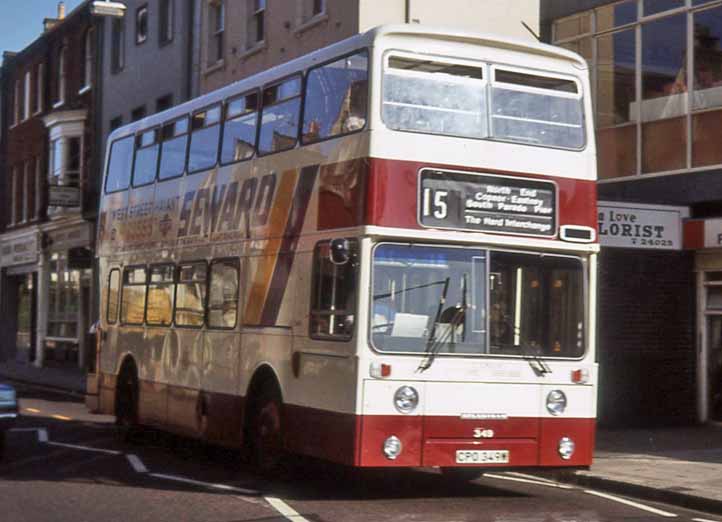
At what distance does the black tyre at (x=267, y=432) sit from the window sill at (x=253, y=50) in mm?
17229

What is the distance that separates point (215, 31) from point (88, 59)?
10.7m

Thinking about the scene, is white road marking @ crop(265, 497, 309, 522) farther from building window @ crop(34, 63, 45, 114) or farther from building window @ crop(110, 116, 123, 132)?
building window @ crop(34, 63, 45, 114)

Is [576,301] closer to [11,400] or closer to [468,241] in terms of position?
[468,241]

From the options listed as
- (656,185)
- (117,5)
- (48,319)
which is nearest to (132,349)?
(656,185)

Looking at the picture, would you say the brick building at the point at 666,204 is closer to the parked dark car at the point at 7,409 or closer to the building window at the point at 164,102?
the parked dark car at the point at 7,409

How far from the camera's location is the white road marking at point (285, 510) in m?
11.4

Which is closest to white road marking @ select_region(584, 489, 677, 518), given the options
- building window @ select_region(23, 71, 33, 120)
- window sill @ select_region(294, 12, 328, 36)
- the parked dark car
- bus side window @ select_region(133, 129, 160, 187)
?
the parked dark car

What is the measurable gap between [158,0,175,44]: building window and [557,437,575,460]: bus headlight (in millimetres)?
26753

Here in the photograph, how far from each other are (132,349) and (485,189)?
7.28 meters

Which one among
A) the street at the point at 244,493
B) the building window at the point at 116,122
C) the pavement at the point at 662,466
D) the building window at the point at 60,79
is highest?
the building window at the point at 60,79

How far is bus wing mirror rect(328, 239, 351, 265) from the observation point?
1237cm

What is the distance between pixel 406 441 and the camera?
40.4ft

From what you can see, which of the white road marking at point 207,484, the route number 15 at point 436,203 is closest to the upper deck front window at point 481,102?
the route number 15 at point 436,203

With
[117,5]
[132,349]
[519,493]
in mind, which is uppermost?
[117,5]
